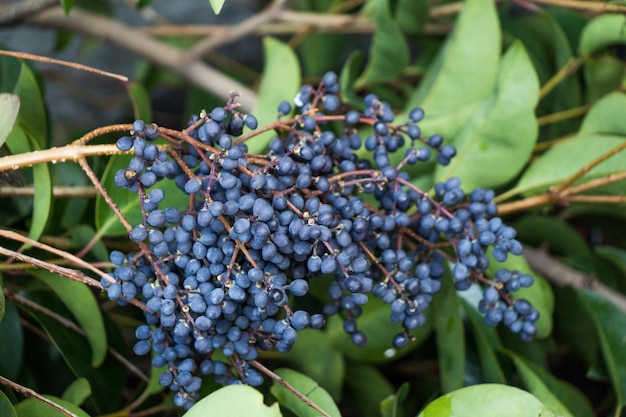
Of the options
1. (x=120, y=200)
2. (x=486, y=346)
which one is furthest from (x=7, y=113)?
(x=486, y=346)

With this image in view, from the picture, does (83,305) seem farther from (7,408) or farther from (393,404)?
(393,404)

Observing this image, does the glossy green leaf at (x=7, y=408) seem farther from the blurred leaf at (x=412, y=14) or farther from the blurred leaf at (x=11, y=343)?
the blurred leaf at (x=412, y=14)

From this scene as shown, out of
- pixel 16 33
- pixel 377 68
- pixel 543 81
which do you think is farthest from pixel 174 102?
pixel 543 81

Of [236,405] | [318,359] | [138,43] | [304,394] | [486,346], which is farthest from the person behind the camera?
[138,43]

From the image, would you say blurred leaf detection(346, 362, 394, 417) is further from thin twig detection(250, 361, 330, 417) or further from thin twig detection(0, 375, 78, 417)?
thin twig detection(0, 375, 78, 417)

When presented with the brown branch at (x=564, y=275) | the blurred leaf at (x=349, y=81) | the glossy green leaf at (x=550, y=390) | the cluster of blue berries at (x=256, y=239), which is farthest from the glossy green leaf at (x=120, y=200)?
the brown branch at (x=564, y=275)

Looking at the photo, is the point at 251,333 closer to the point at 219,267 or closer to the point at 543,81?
the point at 219,267

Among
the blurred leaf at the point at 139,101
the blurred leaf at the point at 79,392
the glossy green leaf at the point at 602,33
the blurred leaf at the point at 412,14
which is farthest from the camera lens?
the blurred leaf at the point at 412,14

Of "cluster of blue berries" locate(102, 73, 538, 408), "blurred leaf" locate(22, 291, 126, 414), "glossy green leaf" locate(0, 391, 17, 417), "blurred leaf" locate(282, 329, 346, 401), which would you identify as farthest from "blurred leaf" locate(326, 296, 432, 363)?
"glossy green leaf" locate(0, 391, 17, 417)
